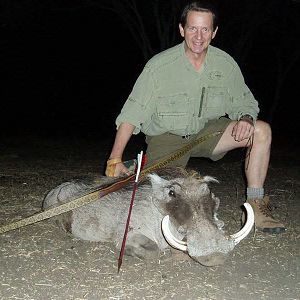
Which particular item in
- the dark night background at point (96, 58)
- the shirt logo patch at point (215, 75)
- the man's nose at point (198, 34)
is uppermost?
the man's nose at point (198, 34)

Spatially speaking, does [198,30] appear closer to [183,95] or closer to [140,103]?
[183,95]

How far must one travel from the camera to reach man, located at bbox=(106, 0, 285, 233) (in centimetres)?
392

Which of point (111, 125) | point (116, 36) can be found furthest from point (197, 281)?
point (116, 36)

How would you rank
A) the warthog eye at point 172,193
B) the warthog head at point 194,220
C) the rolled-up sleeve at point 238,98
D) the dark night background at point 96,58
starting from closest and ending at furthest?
1. the warthog head at point 194,220
2. the warthog eye at point 172,193
3. the rolled-up sleeve at point 238,98
4. the dark night background at point 96,58

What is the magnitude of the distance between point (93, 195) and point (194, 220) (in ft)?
2.18

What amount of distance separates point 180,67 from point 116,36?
29.8 metres

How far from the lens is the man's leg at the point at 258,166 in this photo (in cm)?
404

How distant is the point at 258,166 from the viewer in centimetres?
413

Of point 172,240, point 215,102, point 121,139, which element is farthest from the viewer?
point 215,102

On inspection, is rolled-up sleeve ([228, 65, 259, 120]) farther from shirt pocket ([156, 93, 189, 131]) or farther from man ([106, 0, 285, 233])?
shirt pocket ([156, 93, 189, 131])

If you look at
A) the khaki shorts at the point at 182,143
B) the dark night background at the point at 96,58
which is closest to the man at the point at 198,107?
the khaki shorts at the point at 182,143

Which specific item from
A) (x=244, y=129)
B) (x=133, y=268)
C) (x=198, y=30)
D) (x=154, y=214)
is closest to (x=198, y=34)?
Result: (x=198, y=30)

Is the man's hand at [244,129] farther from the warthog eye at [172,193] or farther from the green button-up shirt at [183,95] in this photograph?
the warthog eye at [172,193]

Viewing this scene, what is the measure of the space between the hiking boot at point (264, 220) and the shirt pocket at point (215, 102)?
2.48 ft
